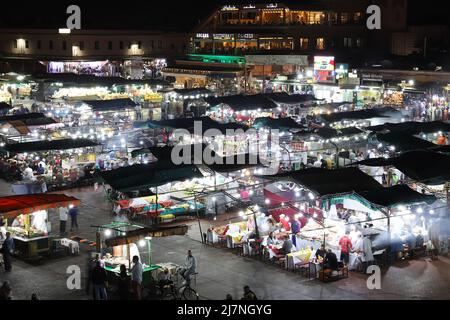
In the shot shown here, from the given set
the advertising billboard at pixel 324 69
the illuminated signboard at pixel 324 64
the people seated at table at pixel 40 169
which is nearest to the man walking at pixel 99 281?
the people seated at table at pixel 40 169

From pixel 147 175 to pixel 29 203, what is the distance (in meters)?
3.79

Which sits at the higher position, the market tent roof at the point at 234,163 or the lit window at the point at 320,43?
the lit window at the point at 320,43

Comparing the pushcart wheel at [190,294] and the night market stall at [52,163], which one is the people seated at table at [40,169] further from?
the pushcart wheel at [190,294]

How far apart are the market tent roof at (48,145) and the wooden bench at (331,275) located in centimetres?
1308

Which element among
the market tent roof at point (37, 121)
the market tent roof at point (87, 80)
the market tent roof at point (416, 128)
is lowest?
the market tent roof at point (416, 128)

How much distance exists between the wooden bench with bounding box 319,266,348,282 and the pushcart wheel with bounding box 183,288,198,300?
3.06m

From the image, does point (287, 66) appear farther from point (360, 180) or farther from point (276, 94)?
point (360, 180)

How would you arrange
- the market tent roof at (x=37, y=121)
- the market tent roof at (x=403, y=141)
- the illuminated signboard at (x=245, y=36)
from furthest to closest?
1. the illuminated signboard at (x=245, y=36)
2. the market tent roof at (x=37, y=121)
3. the market tent roof at (x=403, y=141)

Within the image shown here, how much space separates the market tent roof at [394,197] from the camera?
17830 millimetres

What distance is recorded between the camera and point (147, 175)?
20.8m

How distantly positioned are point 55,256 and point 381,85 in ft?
93.6

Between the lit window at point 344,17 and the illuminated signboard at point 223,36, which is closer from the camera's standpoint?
the illuminated signboard at point 223,36

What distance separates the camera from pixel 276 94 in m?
39.2

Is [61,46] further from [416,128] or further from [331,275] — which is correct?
[331,275]
